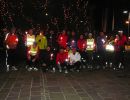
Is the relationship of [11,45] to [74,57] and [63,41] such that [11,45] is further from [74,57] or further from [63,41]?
[74,57]

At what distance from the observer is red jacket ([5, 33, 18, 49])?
16734 mm

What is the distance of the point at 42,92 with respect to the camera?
11523 millimetres

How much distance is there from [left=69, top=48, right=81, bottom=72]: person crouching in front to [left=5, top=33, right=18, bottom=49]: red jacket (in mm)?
2695

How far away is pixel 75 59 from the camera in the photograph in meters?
16.9

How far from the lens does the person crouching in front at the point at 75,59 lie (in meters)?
16.8

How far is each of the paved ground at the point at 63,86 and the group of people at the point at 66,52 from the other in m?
0.79

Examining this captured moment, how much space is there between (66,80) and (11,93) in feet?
10.9

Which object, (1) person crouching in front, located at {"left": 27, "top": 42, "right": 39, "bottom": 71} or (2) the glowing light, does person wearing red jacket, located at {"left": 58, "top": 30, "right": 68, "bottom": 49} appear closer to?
(1) person crouching in front, located at {"left": 27, "top": 42, "right": 39, "bottom": 71}

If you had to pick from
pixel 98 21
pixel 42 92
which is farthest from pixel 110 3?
pixel 42 92

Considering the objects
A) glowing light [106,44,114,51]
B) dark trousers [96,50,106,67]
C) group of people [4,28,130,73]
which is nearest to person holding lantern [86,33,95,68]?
group of people [4,28,130,73]

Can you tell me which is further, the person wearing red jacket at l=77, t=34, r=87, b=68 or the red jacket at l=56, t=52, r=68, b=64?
the person wearing red jacket at l=77, t=34, r=87, b=68

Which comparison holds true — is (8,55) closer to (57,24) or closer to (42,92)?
(42,92)

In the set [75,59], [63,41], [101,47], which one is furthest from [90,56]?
[63,41]

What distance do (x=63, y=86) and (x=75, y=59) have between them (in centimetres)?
434
